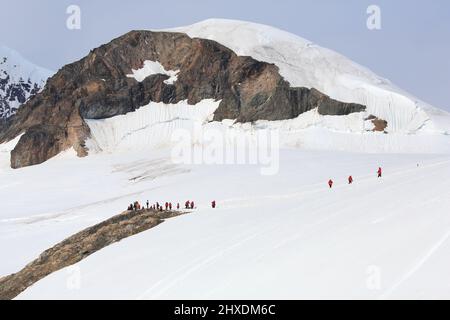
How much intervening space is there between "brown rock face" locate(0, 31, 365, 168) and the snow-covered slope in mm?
2537

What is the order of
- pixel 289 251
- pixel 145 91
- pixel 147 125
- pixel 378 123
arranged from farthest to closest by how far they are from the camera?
1. pixel 145 91
2. pixel 147 125
3. pixel 378 123
4. pixel 289 251

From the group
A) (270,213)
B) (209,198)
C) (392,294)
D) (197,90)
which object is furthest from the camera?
(197,90)

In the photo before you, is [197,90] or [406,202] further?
[197,90]

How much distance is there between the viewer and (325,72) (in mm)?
111062

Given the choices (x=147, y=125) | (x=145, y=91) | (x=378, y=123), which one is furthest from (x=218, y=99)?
(x=378, y=123)

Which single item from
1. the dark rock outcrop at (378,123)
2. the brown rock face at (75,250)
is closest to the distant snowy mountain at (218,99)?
the dark rock outcrop at (378,123)

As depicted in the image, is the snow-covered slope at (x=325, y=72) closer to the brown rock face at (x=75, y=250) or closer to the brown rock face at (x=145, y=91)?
the brown rock face at (x=145, y=91)

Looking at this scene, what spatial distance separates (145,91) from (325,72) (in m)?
29.8

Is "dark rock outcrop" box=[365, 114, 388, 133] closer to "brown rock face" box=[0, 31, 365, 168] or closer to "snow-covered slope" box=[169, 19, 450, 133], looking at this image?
"snow-covered slope" box=[169, 19, 450, 133]

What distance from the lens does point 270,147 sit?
88812 millimetres

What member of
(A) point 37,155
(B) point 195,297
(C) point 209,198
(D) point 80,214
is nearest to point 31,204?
(D) point 80,214

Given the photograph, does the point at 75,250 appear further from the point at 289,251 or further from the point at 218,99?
the point at 218,99

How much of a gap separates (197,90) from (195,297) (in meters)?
97.3
